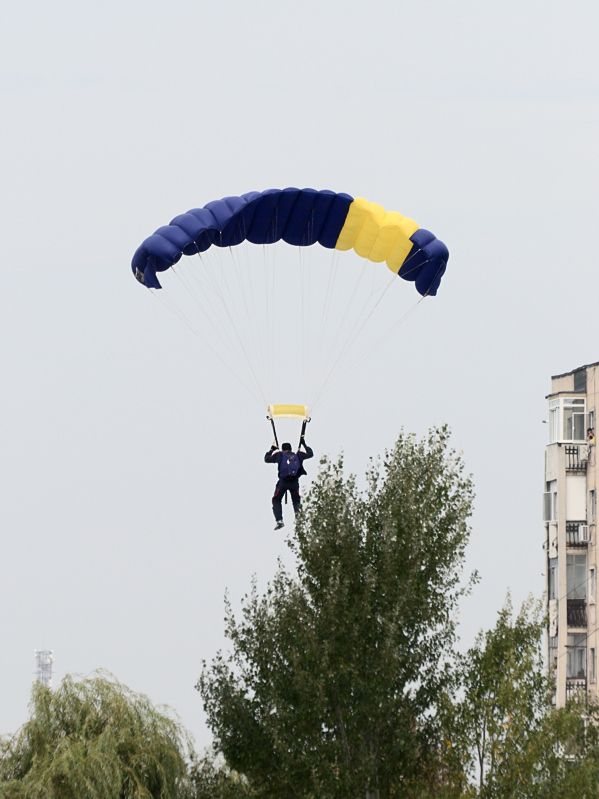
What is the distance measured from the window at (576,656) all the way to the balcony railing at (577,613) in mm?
296

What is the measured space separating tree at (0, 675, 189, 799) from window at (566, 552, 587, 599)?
19.9 metres

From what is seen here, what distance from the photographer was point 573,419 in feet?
192

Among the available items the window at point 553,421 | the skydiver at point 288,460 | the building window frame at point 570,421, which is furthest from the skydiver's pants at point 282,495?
the window at point 553,421

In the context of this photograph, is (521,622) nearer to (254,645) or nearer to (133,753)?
(254,645)

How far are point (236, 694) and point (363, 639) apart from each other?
259 cm

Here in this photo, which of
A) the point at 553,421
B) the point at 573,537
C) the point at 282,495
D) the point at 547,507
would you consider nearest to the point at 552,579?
the point at 573,537

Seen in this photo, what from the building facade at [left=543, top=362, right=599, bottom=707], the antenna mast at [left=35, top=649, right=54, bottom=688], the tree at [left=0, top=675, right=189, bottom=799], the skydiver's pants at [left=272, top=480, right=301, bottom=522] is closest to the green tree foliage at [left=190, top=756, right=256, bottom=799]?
the tree at [left=0, top=675, right=189, bottom=799]

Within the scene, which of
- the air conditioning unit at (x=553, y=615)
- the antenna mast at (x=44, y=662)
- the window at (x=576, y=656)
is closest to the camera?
the window at (x=576, y=656)

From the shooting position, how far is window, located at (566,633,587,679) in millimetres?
57469

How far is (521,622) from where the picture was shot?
41.4m

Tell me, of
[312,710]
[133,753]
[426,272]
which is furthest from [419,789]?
[426,272]

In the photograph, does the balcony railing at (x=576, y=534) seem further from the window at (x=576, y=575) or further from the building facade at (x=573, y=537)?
the window at (x=576, y=575)

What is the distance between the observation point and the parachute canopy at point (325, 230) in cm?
4116

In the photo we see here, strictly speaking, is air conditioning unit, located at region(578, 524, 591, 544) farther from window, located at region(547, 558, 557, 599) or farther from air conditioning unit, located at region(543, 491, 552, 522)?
air conditioning unit, located at region(543, 491, 552, 522)
